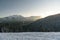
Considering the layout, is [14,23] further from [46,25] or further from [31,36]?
[46,25]

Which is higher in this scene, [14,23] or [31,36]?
[14,23]

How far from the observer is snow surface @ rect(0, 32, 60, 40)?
4059 millimetres

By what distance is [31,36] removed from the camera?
13.5ft

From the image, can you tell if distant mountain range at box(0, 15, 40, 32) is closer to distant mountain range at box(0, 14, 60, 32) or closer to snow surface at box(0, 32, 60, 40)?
distant mountain range at box(0, 14, 60, 32)

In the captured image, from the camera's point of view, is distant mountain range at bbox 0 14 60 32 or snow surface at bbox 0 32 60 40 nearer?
snow surface at bbox 0 32 60 40

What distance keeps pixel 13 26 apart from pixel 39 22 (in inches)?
28.7

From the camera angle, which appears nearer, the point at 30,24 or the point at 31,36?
the point at 31,36

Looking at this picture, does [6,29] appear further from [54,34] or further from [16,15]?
[54,34]

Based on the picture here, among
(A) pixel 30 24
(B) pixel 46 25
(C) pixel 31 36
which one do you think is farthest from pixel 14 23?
(B) pixel 46 25

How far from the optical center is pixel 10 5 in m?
4.32

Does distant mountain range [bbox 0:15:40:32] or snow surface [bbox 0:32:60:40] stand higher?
distant mountain range [bbox 0:15:40:32]

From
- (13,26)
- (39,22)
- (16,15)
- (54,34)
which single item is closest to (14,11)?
(16,15)

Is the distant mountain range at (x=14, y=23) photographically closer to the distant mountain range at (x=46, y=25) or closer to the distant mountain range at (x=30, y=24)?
the distant mountain range at (x=30, y=24)

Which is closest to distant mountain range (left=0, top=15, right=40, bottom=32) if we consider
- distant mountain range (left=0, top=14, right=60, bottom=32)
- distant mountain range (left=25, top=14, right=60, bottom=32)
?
distant mountain range (left=0, top=14, right=60, bottom=32)
